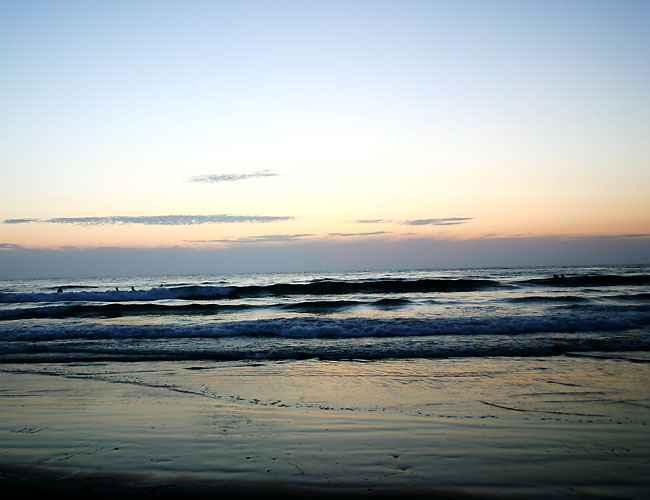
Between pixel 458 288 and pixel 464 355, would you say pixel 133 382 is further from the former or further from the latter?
pixel 458 288

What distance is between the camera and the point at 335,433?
4723 mm

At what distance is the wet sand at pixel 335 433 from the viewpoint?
3.51m

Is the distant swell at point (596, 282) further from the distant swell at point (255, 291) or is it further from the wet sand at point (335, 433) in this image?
the wet sand at point (335, 433)

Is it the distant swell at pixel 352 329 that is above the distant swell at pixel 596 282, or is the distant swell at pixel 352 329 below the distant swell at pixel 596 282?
above

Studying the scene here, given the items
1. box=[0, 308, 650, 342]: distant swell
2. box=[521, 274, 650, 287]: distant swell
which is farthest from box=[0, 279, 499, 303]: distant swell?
box=[0, 308, 650, 342]: distant swell

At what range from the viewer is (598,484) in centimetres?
342

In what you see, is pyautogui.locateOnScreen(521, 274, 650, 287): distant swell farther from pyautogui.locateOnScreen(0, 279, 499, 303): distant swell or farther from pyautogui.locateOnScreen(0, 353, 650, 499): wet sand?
pyautogui.locateOnScreen(0, 353, 650, 499): wet sand

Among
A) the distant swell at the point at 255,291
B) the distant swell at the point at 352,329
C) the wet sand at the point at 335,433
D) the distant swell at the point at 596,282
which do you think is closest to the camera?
the wet sand at the point at 335,433

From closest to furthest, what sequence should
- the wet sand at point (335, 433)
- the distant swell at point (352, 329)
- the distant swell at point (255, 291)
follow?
1. the wet sand at point (335, 433)
2. the distant swell at point (352, 329)
3. the distant swell at point (255, 291)

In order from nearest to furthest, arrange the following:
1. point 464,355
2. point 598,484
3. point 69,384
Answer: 1. point 598,484
2. point 69,384
3. point 464,355

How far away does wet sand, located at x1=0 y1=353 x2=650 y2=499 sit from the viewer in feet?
11.5

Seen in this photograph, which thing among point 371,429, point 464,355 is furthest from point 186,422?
point 464,355

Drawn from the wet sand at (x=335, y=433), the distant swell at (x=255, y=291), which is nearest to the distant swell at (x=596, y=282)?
the distant swell at (x=255, y=291)

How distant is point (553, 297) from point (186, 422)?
24.8 m
